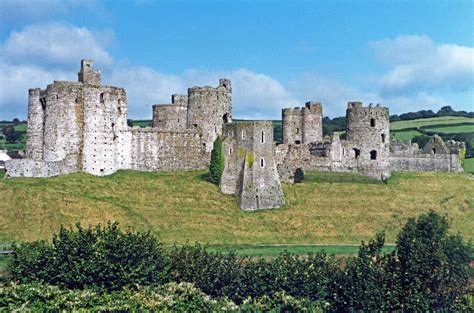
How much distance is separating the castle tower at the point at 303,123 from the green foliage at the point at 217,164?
13951 mm

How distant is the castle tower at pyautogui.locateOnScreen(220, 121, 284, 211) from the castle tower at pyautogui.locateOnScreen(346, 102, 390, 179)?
1337 centimetres

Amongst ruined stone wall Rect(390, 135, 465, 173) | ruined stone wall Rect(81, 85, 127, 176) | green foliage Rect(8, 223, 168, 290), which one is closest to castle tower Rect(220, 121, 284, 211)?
ruined stone wall Rect(81, 85, 127, 176)

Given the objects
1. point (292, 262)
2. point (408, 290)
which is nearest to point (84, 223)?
point (292, 262)

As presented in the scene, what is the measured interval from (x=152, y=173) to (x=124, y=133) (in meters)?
4.42

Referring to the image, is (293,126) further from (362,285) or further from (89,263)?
(89,263)

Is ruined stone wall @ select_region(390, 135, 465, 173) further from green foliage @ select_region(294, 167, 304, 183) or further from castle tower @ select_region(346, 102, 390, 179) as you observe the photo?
green foliage @ select_region(294, 167, 304, 183)

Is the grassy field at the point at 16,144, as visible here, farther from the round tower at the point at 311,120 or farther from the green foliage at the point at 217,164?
the green foliage at the point at 217,164

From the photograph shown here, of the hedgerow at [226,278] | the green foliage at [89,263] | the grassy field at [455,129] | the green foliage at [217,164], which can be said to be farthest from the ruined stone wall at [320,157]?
the grassy field at [455,129]

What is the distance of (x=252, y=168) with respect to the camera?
251ft

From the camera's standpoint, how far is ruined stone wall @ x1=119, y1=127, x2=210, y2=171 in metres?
81.6

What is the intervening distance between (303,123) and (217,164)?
15.4 metres

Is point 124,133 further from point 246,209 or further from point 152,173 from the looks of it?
point 246,209

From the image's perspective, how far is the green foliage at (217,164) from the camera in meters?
78.6

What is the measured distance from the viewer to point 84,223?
2625 inches
